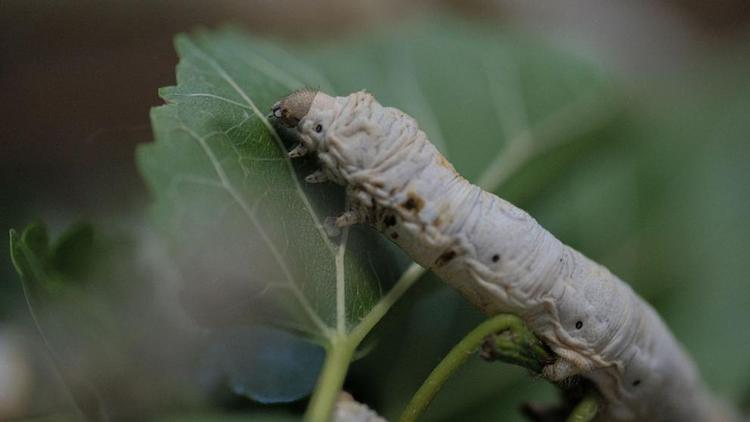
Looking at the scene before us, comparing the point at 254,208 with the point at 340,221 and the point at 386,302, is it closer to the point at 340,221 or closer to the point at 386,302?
the point at 340,221

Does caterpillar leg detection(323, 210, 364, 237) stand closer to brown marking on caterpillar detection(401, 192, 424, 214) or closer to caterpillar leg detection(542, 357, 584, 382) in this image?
brown marking on caterpillar detection(401, 192, 424, 214)

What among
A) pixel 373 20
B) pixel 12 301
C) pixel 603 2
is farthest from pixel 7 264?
pixel 603 2

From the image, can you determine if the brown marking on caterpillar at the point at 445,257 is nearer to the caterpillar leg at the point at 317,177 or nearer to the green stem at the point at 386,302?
the green stem at the point at 386,302

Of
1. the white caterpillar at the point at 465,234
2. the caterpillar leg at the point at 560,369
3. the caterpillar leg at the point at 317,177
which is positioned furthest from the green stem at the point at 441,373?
A: the caterpillar leg at the point at 317,177

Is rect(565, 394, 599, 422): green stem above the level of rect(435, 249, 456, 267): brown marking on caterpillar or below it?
below

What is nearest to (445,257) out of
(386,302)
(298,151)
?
(386,302)

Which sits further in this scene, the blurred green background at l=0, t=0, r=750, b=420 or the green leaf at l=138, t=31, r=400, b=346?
the blurred green background at l=0, t=0, r=750, b=420

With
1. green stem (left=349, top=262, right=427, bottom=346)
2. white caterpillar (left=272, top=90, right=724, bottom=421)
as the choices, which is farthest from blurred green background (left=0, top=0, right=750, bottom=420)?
white caterpillar (left=272, top=90, right=724, bottom=421)
